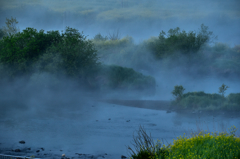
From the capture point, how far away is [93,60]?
33.6m

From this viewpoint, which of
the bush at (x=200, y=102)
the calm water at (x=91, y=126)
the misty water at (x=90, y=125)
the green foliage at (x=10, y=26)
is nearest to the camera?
the misty water at (x=90, y=125)

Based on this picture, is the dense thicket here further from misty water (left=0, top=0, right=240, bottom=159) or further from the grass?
the grass

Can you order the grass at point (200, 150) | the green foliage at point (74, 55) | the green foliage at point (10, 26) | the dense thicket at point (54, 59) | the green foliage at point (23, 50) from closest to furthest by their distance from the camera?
1. the grass at point (200, 150)
2. the dense thicket at point (54, 59)
3. the green foliage at point (74, 55)
4. the green foliage at point (23, 50)
5. the green foliage at point (10, 26)

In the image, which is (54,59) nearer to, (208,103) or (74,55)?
(74,55)

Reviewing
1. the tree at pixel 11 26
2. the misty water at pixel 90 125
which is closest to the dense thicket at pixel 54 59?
the misty water at pixel 90 125

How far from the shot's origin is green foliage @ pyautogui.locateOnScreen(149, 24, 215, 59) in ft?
143

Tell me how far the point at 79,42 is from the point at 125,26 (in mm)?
48460

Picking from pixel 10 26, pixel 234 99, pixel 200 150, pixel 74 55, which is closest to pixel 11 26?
pixel 10 26

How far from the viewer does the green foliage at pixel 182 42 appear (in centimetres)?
4369

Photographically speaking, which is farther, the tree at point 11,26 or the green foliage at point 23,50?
the tree at point 11,26

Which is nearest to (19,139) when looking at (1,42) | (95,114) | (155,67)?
(95,114)

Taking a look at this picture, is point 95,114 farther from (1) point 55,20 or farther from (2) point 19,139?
(1) point 55,20

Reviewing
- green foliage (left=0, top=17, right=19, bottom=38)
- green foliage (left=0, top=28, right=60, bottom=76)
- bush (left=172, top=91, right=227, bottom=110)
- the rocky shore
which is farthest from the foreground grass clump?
green foliage (left=0, top=17, right=19, bottom=38)

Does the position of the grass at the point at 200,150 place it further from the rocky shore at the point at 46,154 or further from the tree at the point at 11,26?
the tree at the point at 11,26
